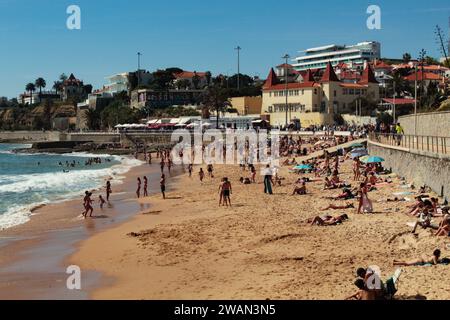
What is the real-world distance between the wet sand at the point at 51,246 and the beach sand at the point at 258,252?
21.7 inches

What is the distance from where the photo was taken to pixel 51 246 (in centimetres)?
1664

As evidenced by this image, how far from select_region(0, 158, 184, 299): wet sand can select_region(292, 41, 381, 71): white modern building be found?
12226cm

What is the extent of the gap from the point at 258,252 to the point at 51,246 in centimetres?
674

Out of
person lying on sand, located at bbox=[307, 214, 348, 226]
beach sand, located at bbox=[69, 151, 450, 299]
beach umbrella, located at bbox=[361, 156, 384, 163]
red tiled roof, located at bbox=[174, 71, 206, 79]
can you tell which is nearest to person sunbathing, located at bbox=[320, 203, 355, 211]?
beach sand, located at bbox=[69, 151, 450, 299]

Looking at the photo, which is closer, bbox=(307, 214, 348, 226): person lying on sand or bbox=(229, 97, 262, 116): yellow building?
bbox=(307, 214, 348, 226): person lying on sand

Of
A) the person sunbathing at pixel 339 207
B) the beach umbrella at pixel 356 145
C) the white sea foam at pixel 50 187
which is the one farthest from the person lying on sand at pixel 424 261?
the beach umbrella at pixel 356 145

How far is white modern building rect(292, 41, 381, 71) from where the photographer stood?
143 m

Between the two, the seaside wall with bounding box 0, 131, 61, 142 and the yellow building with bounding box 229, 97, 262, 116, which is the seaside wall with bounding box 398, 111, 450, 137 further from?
the seaside wall with bounding box 0, 131, 61, 142

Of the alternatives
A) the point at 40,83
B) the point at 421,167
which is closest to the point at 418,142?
the point at 421,167

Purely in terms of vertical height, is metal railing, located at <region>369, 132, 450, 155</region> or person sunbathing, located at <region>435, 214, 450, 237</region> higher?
metal railing, located at <region>369, 132, 450, 155</region>

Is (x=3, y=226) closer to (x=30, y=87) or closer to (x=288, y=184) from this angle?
(x=288, y=184)

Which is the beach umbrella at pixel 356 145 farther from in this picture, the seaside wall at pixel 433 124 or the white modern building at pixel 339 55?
the white modern building at pixel 339 55

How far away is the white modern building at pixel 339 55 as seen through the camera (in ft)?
470

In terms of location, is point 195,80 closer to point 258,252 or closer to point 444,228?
point 258,252
